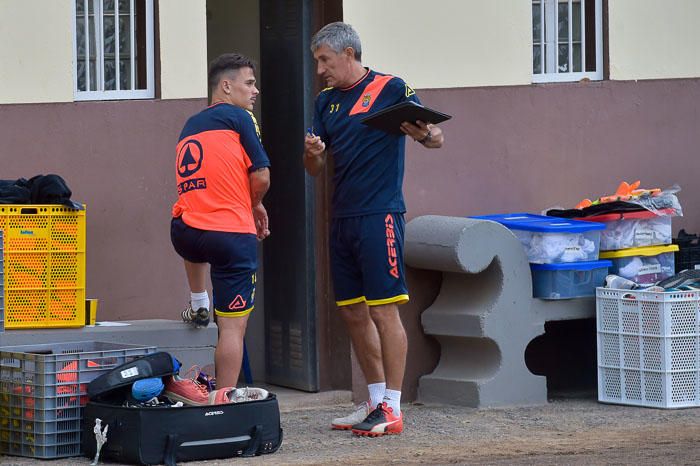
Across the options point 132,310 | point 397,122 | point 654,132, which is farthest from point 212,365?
point 654,132

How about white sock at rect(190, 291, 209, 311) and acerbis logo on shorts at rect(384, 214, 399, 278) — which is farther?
white sock at rect(190, 291, 209, 311)

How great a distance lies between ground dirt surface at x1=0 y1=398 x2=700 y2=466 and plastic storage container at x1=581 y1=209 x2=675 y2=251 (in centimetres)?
109

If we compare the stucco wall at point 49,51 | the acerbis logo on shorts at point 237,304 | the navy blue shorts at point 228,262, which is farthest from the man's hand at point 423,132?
the stucco wall at point 49,51

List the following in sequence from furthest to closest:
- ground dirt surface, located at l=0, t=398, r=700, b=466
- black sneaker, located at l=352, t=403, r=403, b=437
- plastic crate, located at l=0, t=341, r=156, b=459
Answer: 1. black sneaker, located at l=352, t=403, r=403, b=437
2. ground dirt surface, located at l=0, t=398, r=700, b=466
3. plastic crate, located at l=0, t=341, r=156, b=459

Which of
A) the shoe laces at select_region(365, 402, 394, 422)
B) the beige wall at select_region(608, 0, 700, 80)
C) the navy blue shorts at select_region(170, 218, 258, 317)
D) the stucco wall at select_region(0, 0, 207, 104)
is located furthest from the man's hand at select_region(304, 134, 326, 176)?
the beige wall at select_region(608, 0, 700, 80)

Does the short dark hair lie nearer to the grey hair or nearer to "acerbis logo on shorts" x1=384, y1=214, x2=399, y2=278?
the grey hair

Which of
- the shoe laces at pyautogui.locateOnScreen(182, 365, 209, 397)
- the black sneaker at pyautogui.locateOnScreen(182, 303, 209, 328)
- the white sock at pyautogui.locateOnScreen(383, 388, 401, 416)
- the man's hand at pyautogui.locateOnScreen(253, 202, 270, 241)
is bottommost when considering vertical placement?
the white sock at pyautogui.locateOnScreen(383, 388, 401, 416)

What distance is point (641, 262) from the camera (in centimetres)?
942

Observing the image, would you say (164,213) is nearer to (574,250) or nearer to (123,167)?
(123,167)

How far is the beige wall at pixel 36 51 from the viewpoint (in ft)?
27.3

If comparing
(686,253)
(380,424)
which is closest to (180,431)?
(380,424)

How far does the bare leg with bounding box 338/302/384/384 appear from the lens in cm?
813

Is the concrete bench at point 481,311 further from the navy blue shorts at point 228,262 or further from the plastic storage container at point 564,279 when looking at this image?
the navy blue shorts at point 228,262

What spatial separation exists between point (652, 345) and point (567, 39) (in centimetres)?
241
